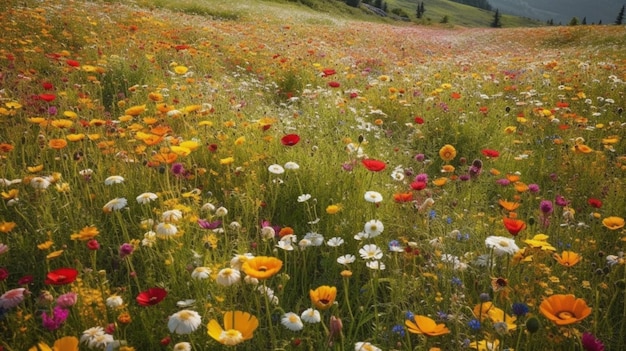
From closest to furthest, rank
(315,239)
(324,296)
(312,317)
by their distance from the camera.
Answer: (324,296) → (312,317) → (315,239)

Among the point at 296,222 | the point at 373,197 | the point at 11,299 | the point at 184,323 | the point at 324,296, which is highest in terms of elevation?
the point at 373,197

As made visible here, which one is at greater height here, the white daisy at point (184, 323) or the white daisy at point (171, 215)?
the white daisy at point (171, 215)

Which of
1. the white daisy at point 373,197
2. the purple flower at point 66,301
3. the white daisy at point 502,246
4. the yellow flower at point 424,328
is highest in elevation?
the white daisy at point 502,246

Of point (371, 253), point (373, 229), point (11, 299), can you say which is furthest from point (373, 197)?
point (11, 299)

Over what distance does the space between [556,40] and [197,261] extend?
22.4 m

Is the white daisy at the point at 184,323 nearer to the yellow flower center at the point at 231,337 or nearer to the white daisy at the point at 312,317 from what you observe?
the yellow flower center at the point at 231,337

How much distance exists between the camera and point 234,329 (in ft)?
4.99

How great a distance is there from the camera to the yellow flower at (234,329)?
4.63 ft

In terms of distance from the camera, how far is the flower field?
1851mm

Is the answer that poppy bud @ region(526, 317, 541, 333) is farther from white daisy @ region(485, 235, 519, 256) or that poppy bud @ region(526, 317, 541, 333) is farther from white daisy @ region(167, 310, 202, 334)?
white daisy @ region(167, 310, 202, 334)

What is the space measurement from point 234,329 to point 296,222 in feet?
5.28

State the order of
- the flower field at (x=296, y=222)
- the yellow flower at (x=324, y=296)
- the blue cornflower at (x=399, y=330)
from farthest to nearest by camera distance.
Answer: the blue cornflower at (x=399, y=330) < the flower field at (x=296, y=222) < the yellow flower at (x=324, y=296)

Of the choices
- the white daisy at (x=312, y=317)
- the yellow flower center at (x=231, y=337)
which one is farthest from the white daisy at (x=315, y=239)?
the yellow flower center at (x=231, y=337)

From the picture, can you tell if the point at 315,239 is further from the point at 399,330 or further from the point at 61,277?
the point at 61,277
